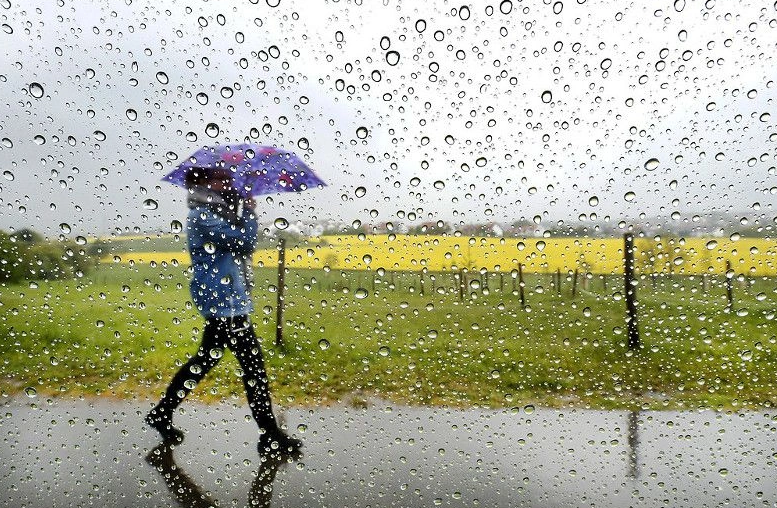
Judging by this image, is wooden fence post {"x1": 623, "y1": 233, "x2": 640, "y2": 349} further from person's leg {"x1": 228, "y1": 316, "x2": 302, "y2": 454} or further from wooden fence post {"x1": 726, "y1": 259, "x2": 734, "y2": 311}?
person's leg {"x1": 228, "y1": 316, "x2": 302, "y2": 454}

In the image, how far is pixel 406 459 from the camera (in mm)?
1321

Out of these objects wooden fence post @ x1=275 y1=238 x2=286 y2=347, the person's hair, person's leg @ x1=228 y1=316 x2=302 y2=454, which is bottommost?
person's leg @ x1=228 y1=316 x2=302 y2=454

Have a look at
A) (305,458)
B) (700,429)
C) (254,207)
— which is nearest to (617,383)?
(700,429)

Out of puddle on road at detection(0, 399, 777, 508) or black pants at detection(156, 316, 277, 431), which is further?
puddle on road at detection(0, 399, 777, 508)

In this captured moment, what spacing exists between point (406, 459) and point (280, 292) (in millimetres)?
689

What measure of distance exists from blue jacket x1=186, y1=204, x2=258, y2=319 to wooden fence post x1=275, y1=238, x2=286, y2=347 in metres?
0.07

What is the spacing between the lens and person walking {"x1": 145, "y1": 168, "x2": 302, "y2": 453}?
106 centimetres

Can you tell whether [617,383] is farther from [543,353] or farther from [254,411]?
[254,411]

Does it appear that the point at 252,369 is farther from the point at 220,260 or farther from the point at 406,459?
the point at 406,459

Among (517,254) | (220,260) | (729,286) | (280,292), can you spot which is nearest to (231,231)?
(220,260)

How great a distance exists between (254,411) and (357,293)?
47cm

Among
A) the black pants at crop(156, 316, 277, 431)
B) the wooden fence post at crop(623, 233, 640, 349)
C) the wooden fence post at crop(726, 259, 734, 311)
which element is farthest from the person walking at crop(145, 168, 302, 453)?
the wooden fence post at crop(726, 259, 734, 311)

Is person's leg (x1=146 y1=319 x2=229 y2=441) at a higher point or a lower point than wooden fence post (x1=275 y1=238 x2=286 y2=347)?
lower

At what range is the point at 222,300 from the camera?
1121 millimetres
